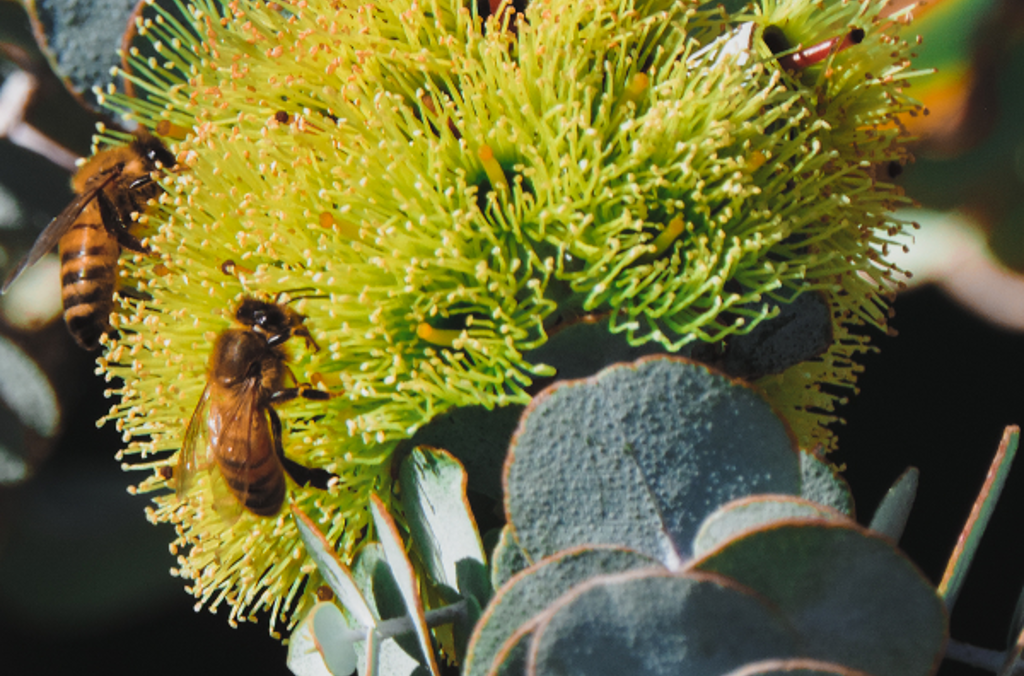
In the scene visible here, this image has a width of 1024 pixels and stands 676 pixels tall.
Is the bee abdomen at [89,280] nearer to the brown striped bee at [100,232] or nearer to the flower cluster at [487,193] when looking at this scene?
the brown striped bee at [100,232]

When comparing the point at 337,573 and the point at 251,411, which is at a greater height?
the point at 251,411

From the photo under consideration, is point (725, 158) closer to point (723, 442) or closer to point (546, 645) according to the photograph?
point (723, 442)

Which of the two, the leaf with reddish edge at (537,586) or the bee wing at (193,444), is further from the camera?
the bee wing at (193,444)

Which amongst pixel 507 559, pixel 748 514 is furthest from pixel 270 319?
pixel 748 514

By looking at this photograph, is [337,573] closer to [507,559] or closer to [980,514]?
[507,559]

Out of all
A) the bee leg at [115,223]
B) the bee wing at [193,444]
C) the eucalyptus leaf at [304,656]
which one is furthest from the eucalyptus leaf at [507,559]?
the bee leg at [115,223]

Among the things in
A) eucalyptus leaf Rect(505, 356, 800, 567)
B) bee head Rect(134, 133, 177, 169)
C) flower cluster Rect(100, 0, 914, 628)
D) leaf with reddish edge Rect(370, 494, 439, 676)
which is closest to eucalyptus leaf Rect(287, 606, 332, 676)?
flower cluster Rect(100, 0, 914, 628)

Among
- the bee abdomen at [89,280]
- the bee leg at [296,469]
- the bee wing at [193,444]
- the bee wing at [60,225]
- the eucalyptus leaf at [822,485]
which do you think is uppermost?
the bee wing at [60,225]
